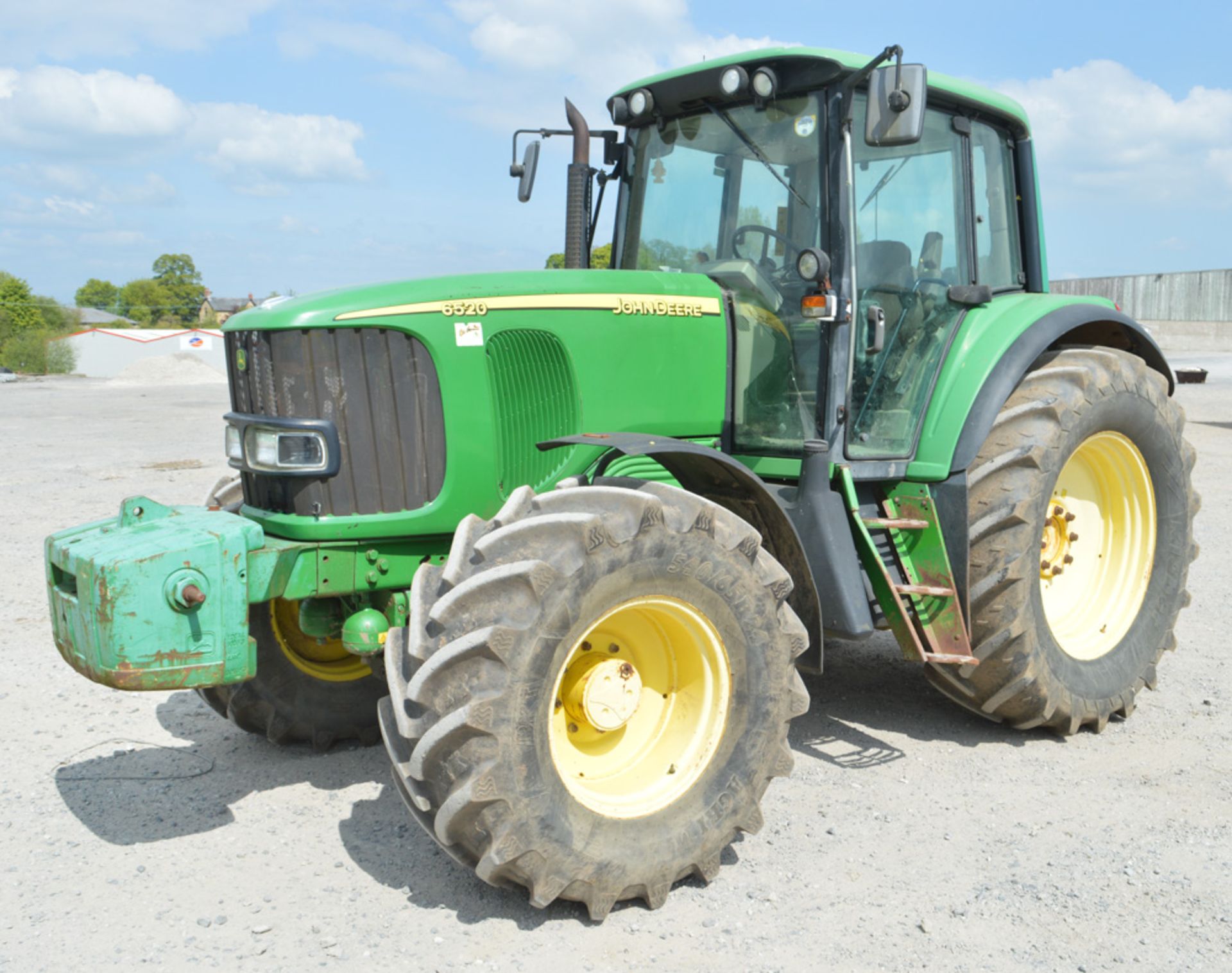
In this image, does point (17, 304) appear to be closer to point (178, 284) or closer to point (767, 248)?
point (178, 284)

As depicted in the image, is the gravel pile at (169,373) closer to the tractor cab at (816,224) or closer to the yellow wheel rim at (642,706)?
the tractor cab at (816,224)

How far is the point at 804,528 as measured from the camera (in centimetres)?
436

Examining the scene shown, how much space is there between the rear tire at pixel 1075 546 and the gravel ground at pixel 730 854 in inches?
10.6

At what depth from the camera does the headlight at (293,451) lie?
3777 millimetres

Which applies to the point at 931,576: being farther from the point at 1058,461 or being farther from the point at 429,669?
the point at 429,669

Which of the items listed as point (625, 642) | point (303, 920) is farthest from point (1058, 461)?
point (303, 920)

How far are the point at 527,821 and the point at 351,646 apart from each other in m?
0.95

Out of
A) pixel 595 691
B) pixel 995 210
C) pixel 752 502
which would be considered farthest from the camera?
pixel 995 210

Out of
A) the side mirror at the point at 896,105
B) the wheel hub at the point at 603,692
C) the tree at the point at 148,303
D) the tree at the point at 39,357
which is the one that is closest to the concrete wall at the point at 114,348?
the tree at the point at 39,357

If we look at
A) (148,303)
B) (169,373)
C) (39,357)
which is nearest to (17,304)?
(39,357)

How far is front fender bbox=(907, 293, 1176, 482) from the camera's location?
4.62m

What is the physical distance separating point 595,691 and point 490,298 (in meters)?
1.37

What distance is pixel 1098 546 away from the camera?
215 inches

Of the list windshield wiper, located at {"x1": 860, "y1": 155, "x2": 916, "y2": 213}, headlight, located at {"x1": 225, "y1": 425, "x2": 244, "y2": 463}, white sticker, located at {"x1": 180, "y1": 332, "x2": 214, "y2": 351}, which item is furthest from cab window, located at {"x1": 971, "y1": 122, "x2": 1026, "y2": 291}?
white sticker, located at {"x1": 180, "y1": 332, "x2": 214, "y2": 351}
